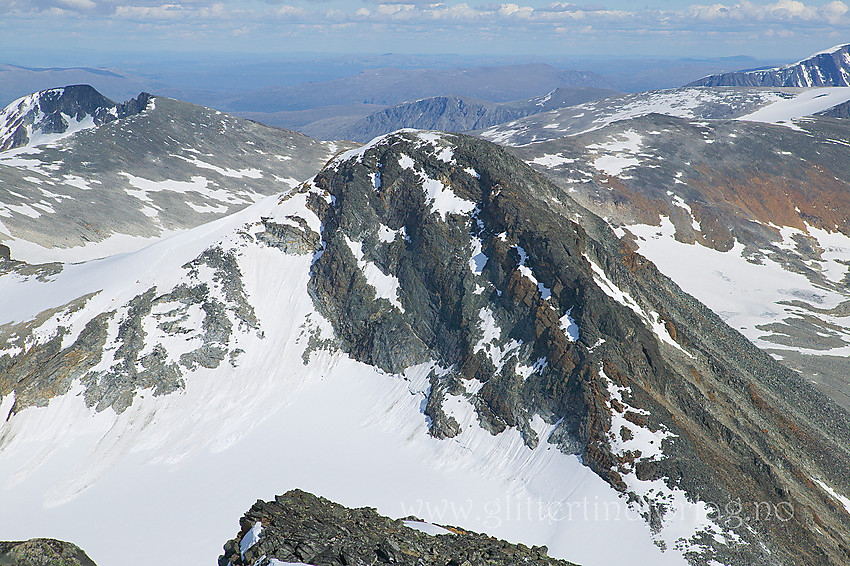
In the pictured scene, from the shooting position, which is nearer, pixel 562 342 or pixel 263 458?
pixel 562 342

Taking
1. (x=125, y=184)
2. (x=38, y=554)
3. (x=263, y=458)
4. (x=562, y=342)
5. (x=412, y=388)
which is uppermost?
(x=38, y=554)

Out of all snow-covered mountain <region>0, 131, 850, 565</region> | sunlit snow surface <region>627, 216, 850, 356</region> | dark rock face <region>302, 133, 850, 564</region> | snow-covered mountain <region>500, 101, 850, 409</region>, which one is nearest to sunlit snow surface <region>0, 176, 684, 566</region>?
snow-covered mountain <region>0, 131, 850, 565</region>

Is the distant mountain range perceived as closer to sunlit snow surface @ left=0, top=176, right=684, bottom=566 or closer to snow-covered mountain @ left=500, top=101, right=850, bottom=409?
sunlit snow surface @ left=0, top=176, right=684, bottom=566

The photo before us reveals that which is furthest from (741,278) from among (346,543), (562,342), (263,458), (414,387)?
(346,543)

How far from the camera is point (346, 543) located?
74.4 feet

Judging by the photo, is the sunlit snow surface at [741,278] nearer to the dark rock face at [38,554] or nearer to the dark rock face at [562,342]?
the dark rock face at [562,342]

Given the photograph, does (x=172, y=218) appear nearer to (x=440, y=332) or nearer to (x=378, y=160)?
(x=378, y=160)

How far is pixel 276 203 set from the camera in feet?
242

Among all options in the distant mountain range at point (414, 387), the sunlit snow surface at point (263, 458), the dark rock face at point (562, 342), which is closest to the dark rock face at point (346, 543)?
the distant mountain range at point (414, 387)

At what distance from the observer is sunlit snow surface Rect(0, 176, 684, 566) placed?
44.9 meters

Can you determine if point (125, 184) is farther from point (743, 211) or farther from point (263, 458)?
point (743, 211)

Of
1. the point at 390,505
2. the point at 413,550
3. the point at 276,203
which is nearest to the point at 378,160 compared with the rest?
the point at 276,203

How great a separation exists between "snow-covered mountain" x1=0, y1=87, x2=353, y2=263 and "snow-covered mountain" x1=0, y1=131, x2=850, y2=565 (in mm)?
40215

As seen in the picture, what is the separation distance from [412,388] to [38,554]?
4415 cm
